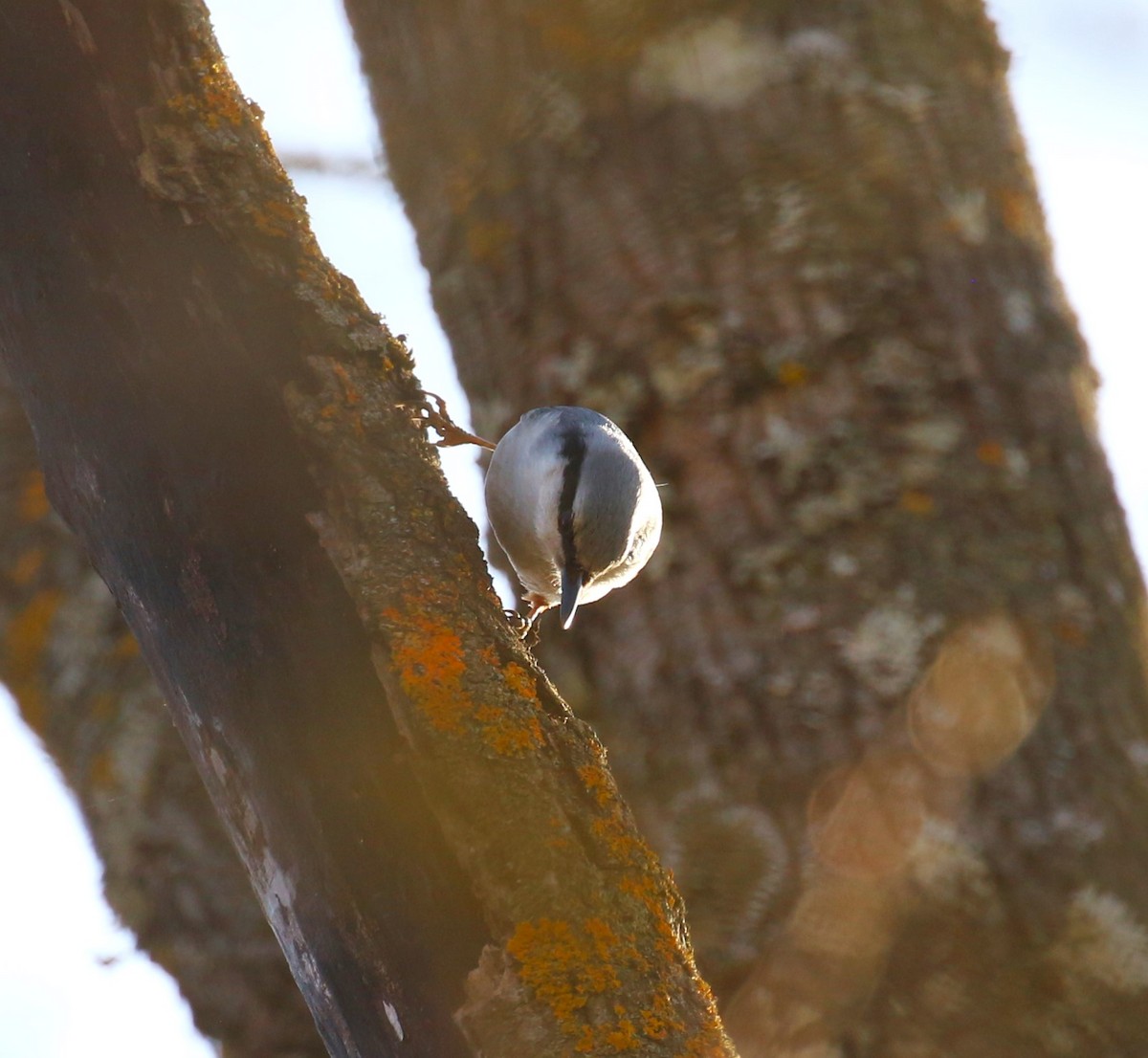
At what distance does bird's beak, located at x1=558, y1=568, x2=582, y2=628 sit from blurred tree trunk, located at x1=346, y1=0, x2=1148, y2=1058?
56 mm

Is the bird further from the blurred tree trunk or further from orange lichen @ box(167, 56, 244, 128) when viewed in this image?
orange lichen @ box(167, 56, 244, 128)

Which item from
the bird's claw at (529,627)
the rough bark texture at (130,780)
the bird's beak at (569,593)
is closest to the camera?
the rough bark texture at (130,780)

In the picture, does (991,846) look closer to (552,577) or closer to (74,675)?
(552,577)

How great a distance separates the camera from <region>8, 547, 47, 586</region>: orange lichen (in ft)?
7.55

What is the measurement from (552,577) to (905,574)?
3.11 ft

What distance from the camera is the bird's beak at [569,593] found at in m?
2.62

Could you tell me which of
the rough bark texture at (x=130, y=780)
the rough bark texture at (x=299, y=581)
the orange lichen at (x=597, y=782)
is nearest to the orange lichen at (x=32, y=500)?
the rough bark texture at (x=130, y=780)

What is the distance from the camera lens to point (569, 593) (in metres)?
2.68

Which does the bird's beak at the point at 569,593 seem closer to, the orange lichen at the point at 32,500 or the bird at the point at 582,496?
the bird at the point at 582,496

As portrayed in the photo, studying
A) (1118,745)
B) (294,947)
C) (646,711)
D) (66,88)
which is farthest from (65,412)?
(1118,745)

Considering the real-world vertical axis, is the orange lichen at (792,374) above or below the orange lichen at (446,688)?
above

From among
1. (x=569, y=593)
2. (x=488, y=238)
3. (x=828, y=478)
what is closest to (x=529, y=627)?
(x=569, y=593)

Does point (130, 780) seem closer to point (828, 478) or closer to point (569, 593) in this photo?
point (569, 593)

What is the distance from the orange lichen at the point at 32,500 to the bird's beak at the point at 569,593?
1030mm
